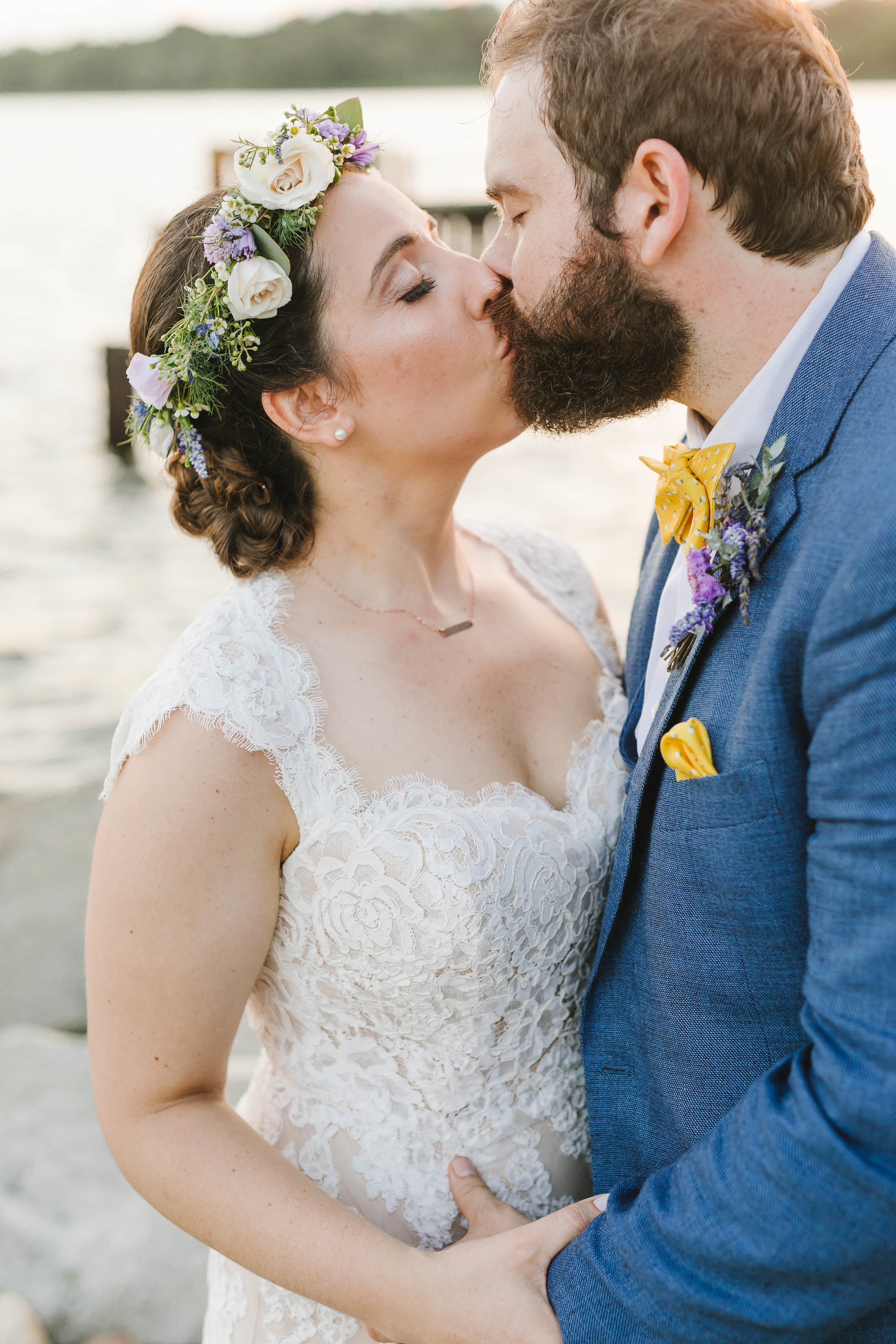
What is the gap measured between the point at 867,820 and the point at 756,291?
3.29 feet

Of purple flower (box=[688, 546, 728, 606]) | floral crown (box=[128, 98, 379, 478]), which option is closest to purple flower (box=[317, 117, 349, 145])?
floral crown (box=[128, 98, 379, 478])

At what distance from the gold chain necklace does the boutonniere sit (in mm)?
766

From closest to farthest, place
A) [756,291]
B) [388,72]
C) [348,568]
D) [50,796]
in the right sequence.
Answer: [756,291] < [348,568] < [50,796] < [388,72]

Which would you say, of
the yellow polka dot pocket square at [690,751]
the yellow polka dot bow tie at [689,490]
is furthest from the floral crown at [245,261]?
the yellow polka dot pocket square at [690,751]

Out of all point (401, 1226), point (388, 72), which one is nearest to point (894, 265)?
point (401, 1226)

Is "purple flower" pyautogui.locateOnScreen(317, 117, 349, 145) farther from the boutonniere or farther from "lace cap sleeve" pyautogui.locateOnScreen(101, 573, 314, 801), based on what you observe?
the boutonniere

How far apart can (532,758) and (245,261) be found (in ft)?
3.83

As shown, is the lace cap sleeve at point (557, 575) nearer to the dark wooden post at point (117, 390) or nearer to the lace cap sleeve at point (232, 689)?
the lace cap sleeve at point (232, 689)

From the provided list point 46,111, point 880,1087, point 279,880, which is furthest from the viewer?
point 46,111

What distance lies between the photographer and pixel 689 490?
6.40ft

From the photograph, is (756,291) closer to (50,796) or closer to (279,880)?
(279,880)

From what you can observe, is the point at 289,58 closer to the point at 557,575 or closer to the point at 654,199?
the point at 557,575

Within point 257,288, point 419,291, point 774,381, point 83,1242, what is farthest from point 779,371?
point 83,1242

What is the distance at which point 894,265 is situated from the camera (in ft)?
5.99
